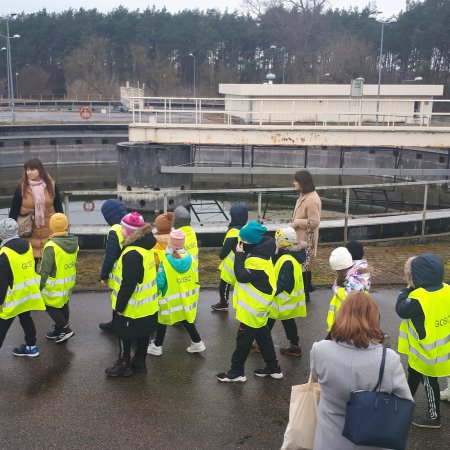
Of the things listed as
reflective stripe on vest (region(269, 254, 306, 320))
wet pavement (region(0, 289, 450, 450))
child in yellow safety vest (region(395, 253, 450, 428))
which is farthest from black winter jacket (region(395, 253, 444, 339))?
reflective stripe on vest (region(269, 254, 306, 320))

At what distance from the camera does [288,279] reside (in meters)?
5.27

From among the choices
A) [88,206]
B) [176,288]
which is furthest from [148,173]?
[176,288]

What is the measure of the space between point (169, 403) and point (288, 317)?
4.99ft

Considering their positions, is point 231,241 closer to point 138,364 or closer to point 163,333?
point 163,333

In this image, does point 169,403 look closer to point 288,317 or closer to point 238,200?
point 288,317

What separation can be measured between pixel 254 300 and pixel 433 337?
1502 mm

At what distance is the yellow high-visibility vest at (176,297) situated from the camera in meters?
5.46

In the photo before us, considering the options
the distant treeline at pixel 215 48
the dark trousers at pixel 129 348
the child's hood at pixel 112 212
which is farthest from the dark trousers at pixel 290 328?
the distant treeline at pixel 215 48

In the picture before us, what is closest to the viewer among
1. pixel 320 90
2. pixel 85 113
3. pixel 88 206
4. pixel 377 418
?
pixel 377 418

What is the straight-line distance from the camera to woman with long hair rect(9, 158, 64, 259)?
22.1 ft

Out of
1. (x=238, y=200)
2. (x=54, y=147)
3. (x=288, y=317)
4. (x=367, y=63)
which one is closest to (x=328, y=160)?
(x=238, y=200)

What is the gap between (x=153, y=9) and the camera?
98.9m

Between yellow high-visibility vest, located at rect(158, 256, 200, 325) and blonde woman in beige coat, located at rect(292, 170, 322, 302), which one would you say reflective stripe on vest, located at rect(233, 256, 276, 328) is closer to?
yellow high-visibility vest, located at rect(158, 256, 200, 325)

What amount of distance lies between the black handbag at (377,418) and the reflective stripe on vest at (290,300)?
2.47 metres
